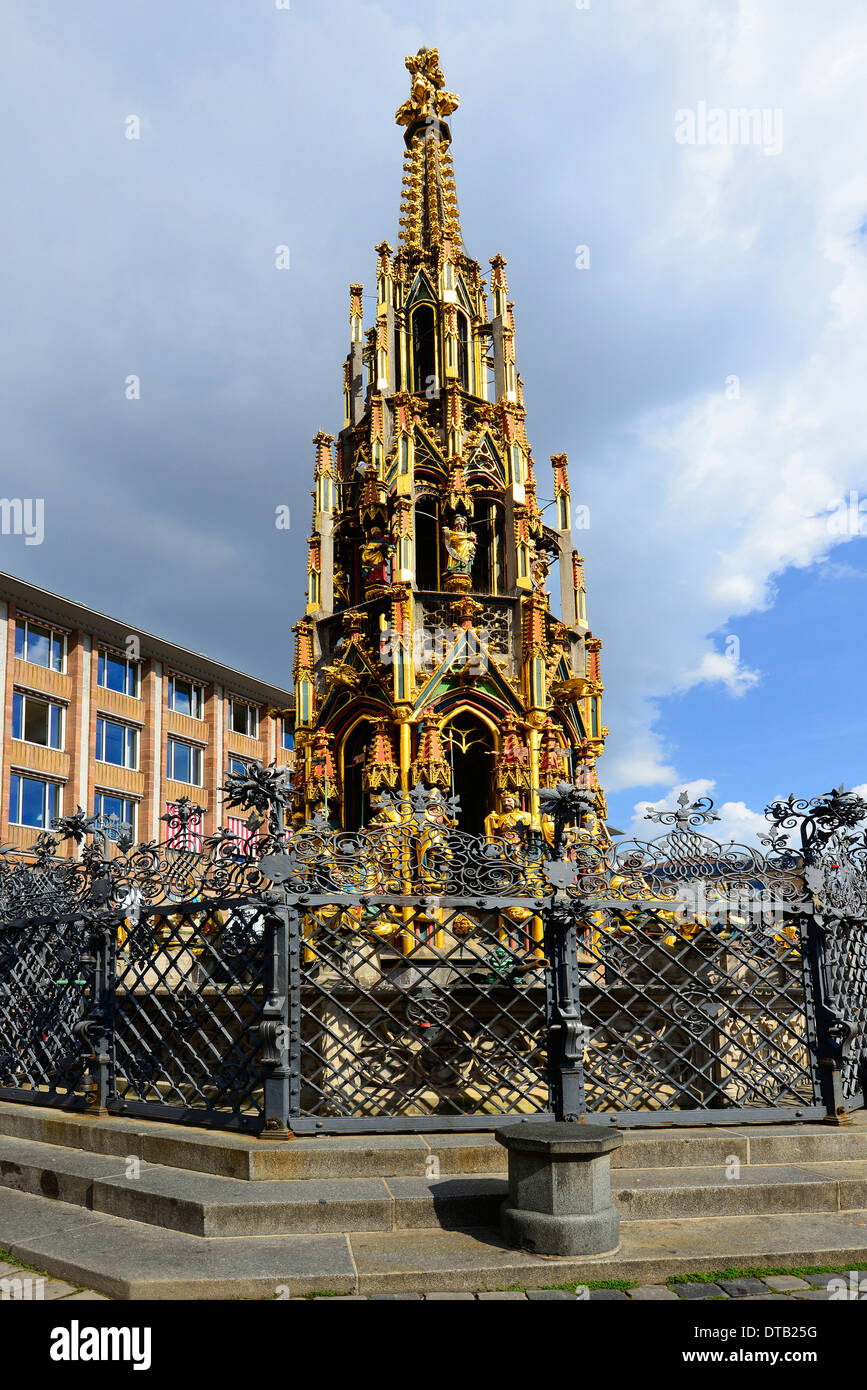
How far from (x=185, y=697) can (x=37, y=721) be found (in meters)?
8.27

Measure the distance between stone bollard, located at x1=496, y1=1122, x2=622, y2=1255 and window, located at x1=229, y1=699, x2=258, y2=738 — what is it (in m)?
39.0

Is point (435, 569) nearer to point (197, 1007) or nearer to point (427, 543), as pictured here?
point (427, 543)

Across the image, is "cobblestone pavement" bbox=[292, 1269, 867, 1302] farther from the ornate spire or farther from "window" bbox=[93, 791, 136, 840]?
"window" bbox=[93, 791, 136, 840]

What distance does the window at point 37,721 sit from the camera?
113 ft

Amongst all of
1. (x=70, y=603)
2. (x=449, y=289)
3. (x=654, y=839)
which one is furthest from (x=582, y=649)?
(x=70, y=603)

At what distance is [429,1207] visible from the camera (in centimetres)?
754

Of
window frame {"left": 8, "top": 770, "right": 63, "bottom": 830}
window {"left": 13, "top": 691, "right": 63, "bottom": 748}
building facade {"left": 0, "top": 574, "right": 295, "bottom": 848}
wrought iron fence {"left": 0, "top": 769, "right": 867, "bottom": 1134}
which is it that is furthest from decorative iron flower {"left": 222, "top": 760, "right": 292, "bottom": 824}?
window {"left": 13, "top": 691, "right": 63, "bottom": 748}

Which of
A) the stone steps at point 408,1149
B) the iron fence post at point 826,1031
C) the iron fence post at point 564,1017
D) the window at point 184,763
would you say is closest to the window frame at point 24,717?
the window at point 184,763

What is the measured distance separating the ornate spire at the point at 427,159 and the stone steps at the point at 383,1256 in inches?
805

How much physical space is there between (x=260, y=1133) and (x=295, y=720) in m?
11.7

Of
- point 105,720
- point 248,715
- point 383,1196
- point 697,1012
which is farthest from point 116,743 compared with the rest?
point 383,1196

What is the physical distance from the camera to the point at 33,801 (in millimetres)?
34438

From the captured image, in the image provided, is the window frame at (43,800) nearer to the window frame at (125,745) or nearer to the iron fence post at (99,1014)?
the window frame at (125,745)

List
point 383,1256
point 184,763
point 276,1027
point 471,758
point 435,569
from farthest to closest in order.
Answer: point 184,763
point 435,569
point 471,758
point 276,1027
point 383,1256
